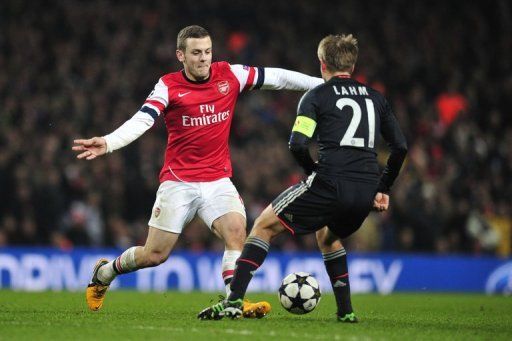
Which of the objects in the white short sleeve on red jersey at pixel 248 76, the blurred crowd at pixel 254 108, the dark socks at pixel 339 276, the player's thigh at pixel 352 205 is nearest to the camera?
the player's thigh at pixel 352 205

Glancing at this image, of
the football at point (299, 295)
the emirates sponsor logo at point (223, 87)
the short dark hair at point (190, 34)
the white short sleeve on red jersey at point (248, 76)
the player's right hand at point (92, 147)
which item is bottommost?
the football at point (299, 295)

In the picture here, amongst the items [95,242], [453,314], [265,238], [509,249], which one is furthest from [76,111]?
[265,238]

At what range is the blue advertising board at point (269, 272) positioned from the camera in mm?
15047

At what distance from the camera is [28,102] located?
17172 millimetres

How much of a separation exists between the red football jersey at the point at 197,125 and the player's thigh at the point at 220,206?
97 millimetres

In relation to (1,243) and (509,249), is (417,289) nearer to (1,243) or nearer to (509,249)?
(509,249)

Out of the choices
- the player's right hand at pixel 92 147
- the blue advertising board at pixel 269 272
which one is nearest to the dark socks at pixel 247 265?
the player's right hand at pixel 92 147

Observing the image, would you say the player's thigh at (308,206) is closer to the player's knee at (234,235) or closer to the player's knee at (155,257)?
the player's knee at (234,235)

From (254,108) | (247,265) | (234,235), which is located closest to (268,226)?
(247,265)

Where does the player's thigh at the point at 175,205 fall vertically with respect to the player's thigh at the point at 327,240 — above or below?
above

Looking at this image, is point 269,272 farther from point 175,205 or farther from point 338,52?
point 338,52

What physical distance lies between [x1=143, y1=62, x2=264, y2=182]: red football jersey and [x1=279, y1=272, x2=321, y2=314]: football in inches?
42.7

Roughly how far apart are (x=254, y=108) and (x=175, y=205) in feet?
36.6

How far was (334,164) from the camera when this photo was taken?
7.37 m
